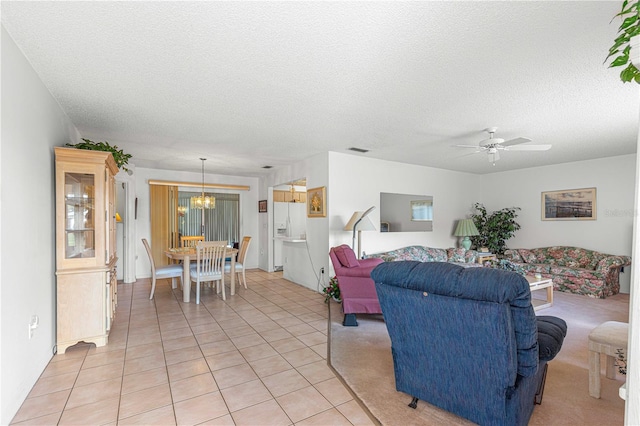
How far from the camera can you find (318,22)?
1.72 metres

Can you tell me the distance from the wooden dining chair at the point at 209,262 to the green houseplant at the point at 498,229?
18.0 feet

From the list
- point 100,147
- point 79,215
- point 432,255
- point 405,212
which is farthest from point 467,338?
point 405,212

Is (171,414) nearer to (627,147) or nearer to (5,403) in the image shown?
(5,403)

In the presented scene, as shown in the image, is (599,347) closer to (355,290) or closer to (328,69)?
(355,290)

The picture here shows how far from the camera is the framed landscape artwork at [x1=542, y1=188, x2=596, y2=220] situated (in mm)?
5635

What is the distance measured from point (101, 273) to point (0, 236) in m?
1.23

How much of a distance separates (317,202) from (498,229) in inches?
166

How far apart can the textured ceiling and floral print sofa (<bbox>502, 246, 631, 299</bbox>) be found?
6.64ft

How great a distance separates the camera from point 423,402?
6.70ft

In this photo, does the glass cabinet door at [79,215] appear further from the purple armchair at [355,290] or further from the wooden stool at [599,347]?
the wooden stool at [599,347]

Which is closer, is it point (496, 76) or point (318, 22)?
point (318, 22)

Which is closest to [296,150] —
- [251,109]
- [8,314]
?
[251,109]

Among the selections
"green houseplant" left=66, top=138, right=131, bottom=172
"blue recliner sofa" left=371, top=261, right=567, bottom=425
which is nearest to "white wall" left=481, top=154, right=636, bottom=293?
"blue recliner sofa" left=371, top=261, right=567, bottom=425

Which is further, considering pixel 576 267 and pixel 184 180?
pixel 184 180
